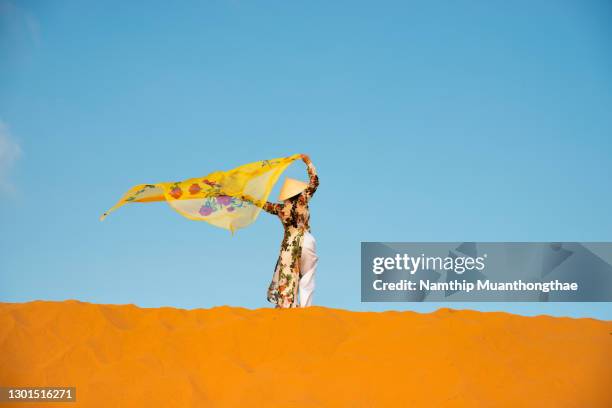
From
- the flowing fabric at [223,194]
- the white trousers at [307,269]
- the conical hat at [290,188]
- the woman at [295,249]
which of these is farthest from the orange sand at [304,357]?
the conical hat at [290,188]

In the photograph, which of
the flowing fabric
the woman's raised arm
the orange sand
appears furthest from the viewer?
the flowing fabric

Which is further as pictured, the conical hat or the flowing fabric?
the flowing fabric

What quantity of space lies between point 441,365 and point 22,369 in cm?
467

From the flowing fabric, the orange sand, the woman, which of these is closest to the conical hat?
the woman

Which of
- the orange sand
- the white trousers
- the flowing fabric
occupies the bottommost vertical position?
the orange sand

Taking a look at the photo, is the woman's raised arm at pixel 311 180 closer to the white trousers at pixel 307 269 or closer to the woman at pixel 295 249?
the woman at pixel 295 249

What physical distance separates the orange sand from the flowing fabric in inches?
58.7

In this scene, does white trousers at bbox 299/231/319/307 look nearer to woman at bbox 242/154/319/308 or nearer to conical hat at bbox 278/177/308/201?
woman at bbox 242/154/319/308

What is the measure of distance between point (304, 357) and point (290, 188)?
2.97 m

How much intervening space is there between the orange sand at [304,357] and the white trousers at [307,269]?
100 cm

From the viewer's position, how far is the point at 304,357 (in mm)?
7734

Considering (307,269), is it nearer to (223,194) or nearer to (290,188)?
(290,188)

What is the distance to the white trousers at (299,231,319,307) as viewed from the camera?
32.7ft

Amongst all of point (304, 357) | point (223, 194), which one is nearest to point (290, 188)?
point (223, 194)
